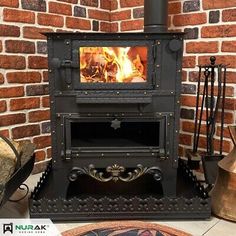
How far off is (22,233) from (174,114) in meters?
0.82

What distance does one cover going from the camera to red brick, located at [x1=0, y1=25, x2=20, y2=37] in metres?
1.76

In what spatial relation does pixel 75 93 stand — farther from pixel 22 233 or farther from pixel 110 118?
pixel 22 233

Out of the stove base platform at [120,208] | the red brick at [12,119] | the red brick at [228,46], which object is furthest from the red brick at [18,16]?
the red brick at [228,46]

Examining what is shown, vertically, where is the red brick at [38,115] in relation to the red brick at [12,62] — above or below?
below

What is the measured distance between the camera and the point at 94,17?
7.31 ft

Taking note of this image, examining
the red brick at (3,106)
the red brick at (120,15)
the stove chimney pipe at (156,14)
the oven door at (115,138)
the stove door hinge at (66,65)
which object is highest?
the red brick at (120,15)

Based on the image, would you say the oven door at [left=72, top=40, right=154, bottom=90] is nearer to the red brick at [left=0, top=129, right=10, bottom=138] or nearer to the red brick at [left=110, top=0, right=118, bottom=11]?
the red brick at [left=0, top=129, right=10, bottom=138]

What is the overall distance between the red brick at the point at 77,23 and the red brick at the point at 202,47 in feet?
2.39

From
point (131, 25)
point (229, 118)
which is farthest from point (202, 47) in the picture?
point (131, 25)

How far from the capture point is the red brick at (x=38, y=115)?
6.45 feet

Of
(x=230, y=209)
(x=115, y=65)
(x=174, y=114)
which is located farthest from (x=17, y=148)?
(x=230, y=209)

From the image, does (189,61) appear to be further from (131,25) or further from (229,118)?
(131,25)

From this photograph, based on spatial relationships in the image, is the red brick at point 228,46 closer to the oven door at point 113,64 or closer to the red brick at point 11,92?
the oven door at point 113,64

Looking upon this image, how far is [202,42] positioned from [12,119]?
124cm
